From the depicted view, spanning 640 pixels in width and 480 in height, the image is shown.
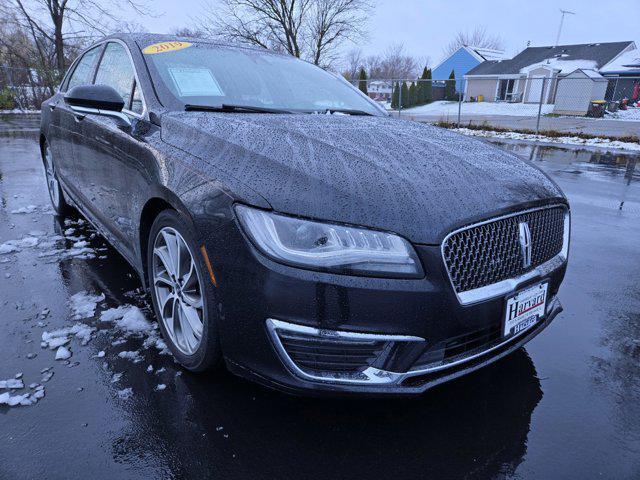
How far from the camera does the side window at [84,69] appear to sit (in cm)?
368

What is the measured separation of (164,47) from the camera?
2848mm

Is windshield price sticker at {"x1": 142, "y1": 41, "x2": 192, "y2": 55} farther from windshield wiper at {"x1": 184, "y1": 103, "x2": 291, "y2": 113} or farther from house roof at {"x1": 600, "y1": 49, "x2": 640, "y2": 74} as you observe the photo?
house roof at {"x1": 600, "y1": 49, "x2": 640, "y2": 74}

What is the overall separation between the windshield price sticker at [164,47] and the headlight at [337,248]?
5.90 feet

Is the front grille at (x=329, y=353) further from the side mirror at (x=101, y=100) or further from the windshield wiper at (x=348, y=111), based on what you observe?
the windshield wiper at (x=348, y=111)

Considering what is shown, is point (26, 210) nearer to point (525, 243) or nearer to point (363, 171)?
point (363, 171)

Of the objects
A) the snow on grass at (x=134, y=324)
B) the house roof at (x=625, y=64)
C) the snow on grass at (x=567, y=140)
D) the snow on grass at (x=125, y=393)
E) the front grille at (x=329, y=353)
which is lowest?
the snow on grass at (x=125, y=393)

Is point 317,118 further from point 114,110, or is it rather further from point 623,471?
point 623,471

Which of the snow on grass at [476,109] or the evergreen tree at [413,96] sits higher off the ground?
the evergreen tree at [413,96]

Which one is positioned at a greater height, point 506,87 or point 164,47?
point 506,87

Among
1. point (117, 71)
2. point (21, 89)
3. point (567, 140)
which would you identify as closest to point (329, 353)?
point (117, 71)

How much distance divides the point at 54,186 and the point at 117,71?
223 centimetres

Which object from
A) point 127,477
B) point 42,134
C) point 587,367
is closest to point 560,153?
point 587,367

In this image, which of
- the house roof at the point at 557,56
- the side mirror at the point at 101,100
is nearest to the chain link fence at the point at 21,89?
the side mirror at the point at 101,100

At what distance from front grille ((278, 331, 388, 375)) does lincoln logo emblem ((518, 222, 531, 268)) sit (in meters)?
0.73
